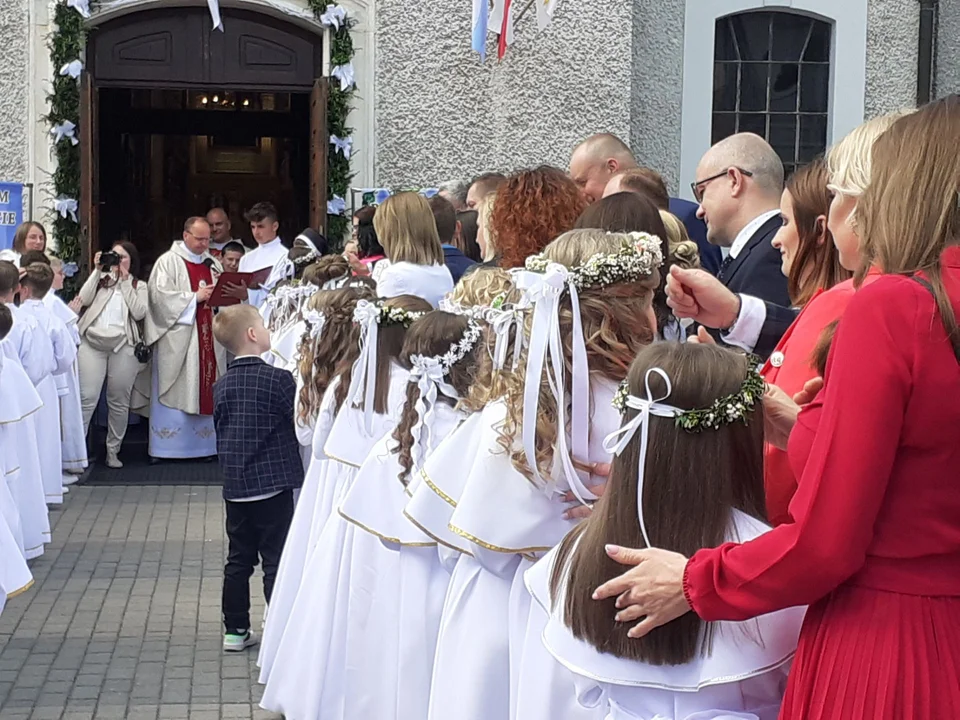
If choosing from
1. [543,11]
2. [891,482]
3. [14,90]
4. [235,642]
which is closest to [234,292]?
[14,90]

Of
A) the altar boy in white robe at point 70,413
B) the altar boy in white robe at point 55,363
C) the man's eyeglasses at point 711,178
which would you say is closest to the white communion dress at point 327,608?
the man's eyeglasses at point 711,178

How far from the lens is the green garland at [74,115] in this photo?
39.6 ft

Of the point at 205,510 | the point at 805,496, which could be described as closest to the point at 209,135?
the point at 205,510

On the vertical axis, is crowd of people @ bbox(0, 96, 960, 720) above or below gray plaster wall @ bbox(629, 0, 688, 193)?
below

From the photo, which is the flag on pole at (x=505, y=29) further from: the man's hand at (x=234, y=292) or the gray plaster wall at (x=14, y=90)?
the gray plaster wall at (x=14, y=90)

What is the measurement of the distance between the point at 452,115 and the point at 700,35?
2776 millimetres

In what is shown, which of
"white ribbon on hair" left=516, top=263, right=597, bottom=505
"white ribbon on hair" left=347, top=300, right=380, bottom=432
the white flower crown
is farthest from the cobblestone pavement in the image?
the white flower crown

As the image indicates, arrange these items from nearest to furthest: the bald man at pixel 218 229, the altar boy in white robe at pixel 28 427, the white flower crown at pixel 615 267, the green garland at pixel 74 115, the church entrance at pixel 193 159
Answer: the white flower crown at pixel 615 267 < the altar boy in white robe at pixel 28 427 < the green garland at pixel 74 115 < the bald man at pixel 218 229 < the church entrance at pixel 193 159

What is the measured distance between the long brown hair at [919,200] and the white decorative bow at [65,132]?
1083 centimetres

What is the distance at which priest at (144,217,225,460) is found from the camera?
12234mm

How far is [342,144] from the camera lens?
12.3 m

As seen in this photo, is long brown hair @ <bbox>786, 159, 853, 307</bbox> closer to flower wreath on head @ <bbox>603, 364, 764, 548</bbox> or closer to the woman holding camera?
flower wreath on head @ <bbox>603, 364, 764, 548</bbox>

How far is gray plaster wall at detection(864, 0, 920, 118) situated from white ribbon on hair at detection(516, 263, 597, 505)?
37.5 feet

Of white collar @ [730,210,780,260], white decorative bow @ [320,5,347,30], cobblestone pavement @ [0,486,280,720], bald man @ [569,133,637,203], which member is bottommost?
cobblestone pavement @ [0,486,280,720]
